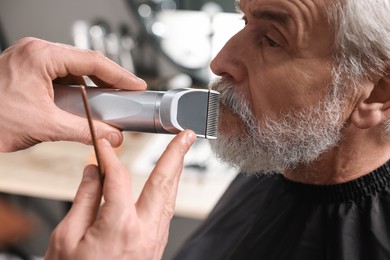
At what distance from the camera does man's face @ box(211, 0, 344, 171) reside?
84 cm

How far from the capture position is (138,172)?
1.73m

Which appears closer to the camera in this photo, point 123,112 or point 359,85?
point 123,112

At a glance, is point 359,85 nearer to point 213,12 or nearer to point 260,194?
point 260,194

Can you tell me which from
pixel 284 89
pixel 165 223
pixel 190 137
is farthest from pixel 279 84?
pixel 165 223

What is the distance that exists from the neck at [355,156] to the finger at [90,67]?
0.42 m

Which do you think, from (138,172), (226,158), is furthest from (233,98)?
(138,172)

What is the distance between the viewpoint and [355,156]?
3.09ft

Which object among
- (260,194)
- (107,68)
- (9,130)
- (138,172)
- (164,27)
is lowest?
(138,172)

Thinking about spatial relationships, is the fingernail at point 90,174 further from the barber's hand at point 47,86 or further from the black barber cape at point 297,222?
the black barber cape at point 297,222

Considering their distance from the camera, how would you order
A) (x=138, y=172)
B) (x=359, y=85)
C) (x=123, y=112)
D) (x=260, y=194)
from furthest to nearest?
1. (x=138, y=172)
2. (x=260, y=194)
3. (x=359, y=85)
4. (x=123, y=112)

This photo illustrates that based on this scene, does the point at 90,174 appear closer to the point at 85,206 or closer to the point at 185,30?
the point at 85,206

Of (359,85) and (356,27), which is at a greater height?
(356,27)

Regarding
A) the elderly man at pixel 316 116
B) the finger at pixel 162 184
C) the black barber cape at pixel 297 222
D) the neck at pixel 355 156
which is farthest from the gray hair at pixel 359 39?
the finger at pixel 162 184

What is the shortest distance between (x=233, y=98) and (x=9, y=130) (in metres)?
0.41
